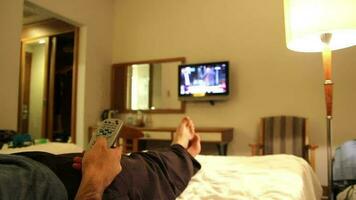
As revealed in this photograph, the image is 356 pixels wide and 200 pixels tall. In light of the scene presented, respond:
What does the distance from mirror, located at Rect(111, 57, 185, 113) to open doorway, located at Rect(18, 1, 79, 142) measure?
67 cm

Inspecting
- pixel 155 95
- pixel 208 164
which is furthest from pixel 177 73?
pixel 208 164

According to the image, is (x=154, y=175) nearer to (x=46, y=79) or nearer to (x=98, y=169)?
(x=98, y=169)

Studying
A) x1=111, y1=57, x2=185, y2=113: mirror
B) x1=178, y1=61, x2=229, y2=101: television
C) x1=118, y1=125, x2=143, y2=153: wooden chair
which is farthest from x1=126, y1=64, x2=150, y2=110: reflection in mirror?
x1=118, y1=125, x2=143, y2=153: wooden chair

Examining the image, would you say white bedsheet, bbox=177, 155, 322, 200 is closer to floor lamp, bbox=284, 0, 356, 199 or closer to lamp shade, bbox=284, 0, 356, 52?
floor lamp, bbox=284, 0, 356, 199

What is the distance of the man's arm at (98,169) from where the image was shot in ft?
2.32

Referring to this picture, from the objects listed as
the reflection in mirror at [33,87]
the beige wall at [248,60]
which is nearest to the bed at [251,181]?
Result: the beige wall at [248,60]

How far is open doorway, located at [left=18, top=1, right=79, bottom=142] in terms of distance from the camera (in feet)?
12.9

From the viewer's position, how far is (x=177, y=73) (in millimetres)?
3430

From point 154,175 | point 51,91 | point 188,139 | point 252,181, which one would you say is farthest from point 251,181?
point 51,91

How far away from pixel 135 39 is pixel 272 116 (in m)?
1.95

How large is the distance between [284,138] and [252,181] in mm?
1832

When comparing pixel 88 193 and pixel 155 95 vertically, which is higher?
pixel 155 95

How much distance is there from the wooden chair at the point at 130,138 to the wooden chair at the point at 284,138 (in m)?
1.13

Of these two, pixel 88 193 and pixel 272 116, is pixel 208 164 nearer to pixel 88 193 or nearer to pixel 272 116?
pixel 88 193
